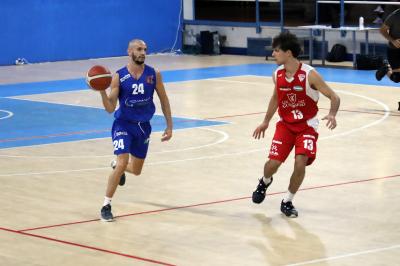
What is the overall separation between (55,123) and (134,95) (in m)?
7.74

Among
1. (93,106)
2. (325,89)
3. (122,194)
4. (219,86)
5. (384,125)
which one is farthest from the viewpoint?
(219,86)

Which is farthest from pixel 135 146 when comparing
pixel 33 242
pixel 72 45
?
pixel 72 45

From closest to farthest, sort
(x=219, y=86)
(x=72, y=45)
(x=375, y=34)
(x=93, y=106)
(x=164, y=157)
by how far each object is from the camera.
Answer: (x=164, y=157) → (x=93, y=106) → (x=219, y=86) → (x=375, y=34) → (x=72, y=45)

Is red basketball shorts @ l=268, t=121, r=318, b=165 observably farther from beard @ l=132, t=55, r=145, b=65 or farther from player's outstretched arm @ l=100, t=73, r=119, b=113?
player's outstretched arm @ l=100, t=73, r=119, b=113

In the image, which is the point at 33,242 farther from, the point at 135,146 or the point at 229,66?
the point at 229,66

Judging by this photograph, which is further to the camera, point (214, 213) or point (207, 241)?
point (214, 213)

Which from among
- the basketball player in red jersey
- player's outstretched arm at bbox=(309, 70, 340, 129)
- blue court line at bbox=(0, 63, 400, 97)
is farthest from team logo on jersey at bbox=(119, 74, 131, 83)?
blue court line at bbox=(0, 63, 400, 97)

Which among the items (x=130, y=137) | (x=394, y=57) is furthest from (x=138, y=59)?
(x=394, y=57)

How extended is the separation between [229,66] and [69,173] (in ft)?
50.6

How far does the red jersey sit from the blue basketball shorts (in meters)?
1.56

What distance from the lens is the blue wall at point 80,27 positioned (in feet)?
97.6

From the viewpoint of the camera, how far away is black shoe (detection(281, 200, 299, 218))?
11273 millimetres

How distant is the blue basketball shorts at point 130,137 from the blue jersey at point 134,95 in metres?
0.07

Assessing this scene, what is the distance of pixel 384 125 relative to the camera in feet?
58.6
